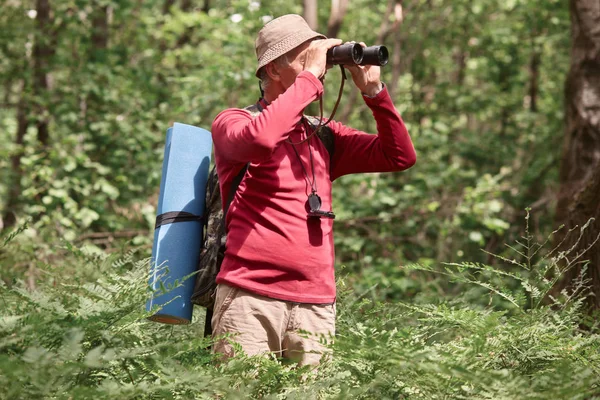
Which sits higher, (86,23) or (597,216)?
(86,23)

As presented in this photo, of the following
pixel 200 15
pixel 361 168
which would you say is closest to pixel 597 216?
pixel 361 168

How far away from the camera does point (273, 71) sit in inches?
123

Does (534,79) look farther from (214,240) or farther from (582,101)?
(214,240)

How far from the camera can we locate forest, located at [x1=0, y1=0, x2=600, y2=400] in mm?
2295

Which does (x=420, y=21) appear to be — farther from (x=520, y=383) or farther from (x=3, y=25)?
(x=520, y=383)

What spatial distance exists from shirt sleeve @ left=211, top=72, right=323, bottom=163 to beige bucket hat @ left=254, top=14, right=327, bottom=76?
0.17 meters

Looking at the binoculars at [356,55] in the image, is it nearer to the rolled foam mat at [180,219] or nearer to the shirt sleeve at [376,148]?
the shirt sleeve at [376,148]

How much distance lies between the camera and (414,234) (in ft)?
28.5

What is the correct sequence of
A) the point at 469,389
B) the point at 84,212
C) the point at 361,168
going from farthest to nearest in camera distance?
the point at 84,212, the point at 361,168, the point at 469,389

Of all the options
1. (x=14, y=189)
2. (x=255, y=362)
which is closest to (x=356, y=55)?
(x=255, y=362)

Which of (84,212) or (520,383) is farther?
(84,212)

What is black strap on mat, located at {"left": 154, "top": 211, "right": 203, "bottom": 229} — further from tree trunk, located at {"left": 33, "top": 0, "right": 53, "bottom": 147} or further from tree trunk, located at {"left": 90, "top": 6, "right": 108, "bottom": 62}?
tree trunk, located at {"left": 90, "top": 6, "right": 108, "bottom": 62}

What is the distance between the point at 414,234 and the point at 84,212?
3960mm

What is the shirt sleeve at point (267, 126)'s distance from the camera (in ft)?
9.01
